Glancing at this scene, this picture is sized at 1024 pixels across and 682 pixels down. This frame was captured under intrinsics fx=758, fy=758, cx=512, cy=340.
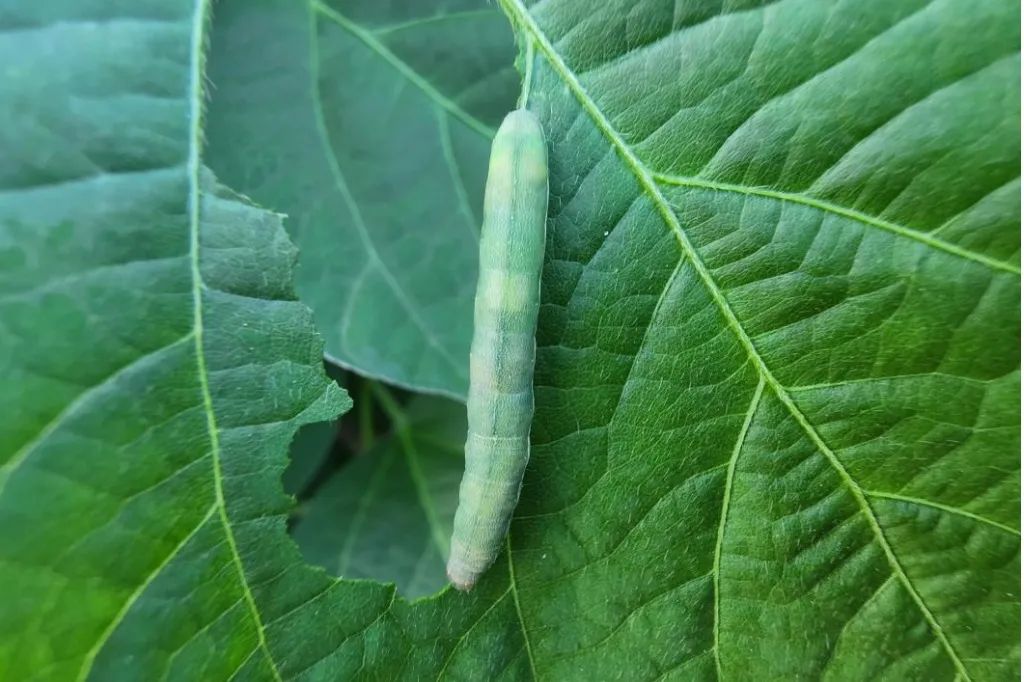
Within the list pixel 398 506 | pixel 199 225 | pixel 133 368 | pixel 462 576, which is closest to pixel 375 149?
pixel 199 225

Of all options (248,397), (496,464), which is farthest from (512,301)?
(248,397)

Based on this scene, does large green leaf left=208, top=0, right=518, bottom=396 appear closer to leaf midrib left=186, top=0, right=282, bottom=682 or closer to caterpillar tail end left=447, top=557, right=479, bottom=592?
leaf midrib left=186, top=0, right=282, bottom=682

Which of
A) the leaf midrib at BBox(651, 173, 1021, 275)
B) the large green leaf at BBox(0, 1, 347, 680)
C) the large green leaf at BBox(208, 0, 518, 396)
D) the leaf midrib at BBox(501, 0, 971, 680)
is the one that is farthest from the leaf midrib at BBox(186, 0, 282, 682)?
the leaf midrib at BBox(651, 173, 1021, 275)

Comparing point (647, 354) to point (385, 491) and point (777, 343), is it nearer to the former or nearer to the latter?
point (777, 343)

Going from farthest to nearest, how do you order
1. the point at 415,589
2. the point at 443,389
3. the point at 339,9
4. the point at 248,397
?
the point at 415,589, the point at 443,389, the point at 339,9, the point at 248,397

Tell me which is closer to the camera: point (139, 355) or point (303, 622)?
point (139, 355)

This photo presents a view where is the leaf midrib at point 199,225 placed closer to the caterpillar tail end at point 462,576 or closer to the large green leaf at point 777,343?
the caterpillar tail end at point 462,576

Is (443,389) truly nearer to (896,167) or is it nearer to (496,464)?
(496,464)
